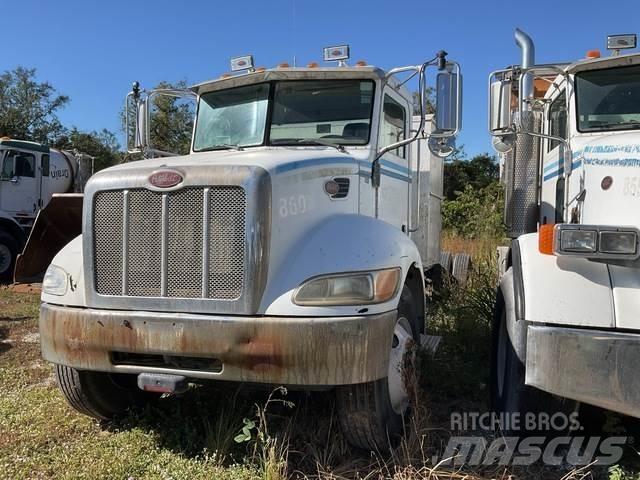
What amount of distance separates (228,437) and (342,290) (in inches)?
51.6

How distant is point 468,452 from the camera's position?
329 centimetres

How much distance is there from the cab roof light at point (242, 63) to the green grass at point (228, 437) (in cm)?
273

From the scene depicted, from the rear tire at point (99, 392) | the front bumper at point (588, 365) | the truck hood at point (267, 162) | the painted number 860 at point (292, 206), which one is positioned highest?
the truck hood at point (267, 162)

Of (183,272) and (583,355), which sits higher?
(183,272)

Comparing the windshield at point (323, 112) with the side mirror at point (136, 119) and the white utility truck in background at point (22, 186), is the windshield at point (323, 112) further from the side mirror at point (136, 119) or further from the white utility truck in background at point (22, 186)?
the white utility truck in background at point (22, 186)

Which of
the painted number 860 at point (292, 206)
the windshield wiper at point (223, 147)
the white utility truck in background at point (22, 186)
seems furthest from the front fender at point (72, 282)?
the white utility truck in background at point (22, 186)

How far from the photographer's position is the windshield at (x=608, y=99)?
413 centimetres

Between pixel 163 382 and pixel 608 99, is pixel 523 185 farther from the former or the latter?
pixel 163 382

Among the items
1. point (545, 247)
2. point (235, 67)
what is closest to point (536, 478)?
point (545, 247)

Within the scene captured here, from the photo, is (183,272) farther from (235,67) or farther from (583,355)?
(235,67)

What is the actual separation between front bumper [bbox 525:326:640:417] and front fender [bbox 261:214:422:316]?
2.64ft

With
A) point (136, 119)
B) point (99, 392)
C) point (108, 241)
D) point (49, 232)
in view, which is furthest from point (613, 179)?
point (49, 232)

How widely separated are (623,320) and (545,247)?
22.8 inches

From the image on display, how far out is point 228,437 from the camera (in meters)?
3.44
